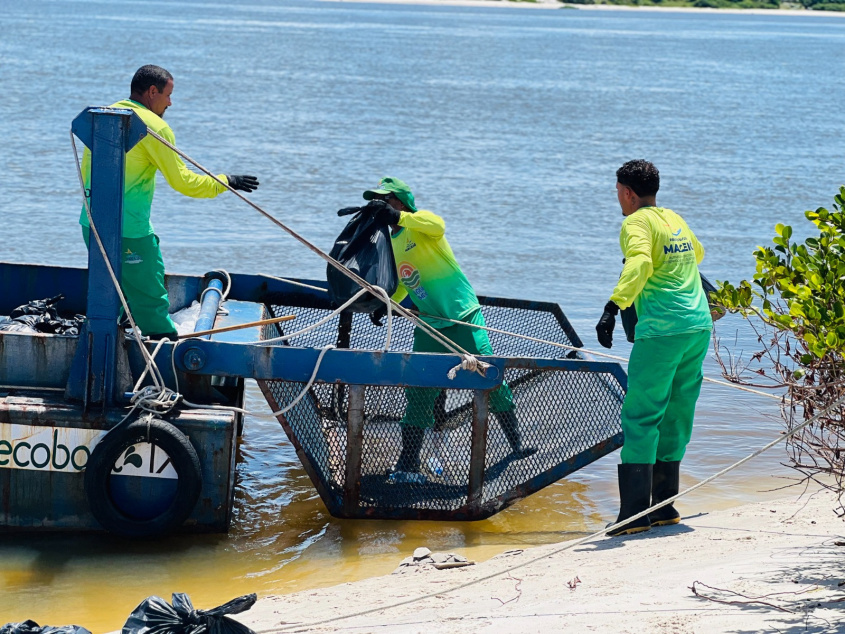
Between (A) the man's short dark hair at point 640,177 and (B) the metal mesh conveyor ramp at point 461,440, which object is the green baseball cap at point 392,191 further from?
(A) the man's short dark hair at point 640,177

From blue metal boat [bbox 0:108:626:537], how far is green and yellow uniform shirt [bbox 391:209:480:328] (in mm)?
481

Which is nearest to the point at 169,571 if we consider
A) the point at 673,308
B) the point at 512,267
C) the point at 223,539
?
the point at 223,539

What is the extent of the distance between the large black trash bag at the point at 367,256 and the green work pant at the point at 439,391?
376 mm

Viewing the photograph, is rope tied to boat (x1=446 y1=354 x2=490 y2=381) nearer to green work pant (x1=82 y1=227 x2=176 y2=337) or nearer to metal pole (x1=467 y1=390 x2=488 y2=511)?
metal pole (x1=467 y1=390 x2=488 y2=511)

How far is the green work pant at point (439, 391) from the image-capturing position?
593cm

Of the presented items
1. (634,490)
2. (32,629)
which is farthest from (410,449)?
(32,629)

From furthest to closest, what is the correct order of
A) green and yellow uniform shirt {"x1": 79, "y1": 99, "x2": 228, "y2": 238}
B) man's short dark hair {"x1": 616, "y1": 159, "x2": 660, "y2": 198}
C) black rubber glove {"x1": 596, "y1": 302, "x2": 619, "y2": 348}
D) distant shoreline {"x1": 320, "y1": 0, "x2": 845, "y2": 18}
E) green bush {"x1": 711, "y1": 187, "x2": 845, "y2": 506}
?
distant shoreline {"x1": 320, "y1": 0, "x2": 845, "y2": 18}, green and yellow uniform shirt {"x1": 79, "y1": 99, "x2": 228, "y2": 238}, man's short dark hair {"x1": 616, "y1": 159, "x2": 660, "y2": 198}, black rubber glove {"x1": 596, "y1": 302, "x2": 619, "y2": 348}, green bush {"x1": 711, "y1": 187, "x2": 845, "y2": 506}

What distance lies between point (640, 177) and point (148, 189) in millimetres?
2445

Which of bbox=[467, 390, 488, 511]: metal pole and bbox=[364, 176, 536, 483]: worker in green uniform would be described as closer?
bbox=[467, 390, 488, 511]: metal pole

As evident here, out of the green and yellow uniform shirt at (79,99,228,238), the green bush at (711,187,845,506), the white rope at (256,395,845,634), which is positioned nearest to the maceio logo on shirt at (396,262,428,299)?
the green and yellow uniform shirt at (79,99,228,238)

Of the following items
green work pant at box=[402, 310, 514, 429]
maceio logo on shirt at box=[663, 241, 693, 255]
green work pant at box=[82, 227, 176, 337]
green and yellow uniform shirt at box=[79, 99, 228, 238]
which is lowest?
green work pant at box=[402, 310, 514, 429]

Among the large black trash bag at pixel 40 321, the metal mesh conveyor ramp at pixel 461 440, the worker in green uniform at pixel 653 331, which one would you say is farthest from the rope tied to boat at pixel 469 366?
the large black trash bag at pixel 40 321

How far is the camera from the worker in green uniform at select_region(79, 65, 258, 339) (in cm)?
578

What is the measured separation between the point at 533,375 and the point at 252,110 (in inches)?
860
